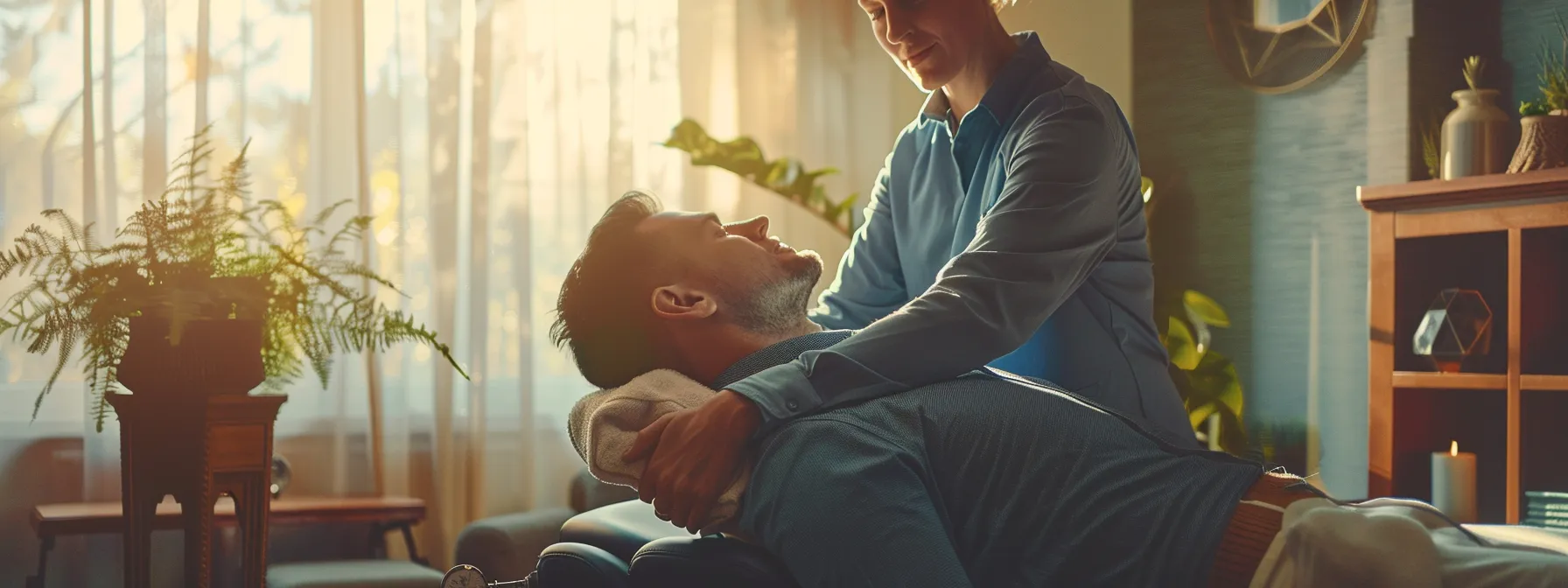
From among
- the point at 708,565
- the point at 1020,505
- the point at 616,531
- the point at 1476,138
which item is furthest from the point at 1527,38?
the point at 708,565

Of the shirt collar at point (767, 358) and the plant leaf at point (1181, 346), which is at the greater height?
the shirt collar at point (767, 358)

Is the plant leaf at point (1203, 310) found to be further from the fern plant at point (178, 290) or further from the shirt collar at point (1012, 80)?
the fern plant at point (178, 290)

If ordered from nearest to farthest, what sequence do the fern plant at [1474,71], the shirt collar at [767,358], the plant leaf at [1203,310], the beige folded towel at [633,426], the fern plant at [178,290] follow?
the beige folded towel at [633,426] < the shirt collar at [767,358] < the fern plant at [178,290] < the fern plant at [1474,71] < the plant leaf at [1203,310]

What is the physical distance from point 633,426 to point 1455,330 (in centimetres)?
186

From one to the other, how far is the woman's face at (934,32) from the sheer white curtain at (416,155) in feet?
7.06

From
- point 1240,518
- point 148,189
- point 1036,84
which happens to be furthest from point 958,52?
point 148,189

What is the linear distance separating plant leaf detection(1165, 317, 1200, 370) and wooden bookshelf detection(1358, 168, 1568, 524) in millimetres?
416

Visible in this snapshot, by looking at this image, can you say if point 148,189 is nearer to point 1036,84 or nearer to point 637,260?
point 637,260

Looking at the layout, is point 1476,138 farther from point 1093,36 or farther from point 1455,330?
point 1093,36

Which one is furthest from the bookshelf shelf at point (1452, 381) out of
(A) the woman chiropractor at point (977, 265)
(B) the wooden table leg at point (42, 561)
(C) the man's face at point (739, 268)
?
(B) the wooden table leg at point (42, 561)

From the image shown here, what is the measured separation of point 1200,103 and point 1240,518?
226 centimetres

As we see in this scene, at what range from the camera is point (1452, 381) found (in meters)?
2.39

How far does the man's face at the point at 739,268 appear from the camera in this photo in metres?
1.48

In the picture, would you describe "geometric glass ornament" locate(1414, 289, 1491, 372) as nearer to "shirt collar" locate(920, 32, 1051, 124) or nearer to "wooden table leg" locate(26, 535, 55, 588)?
"shirt collar" locate(920, 32, 1051, 124)
